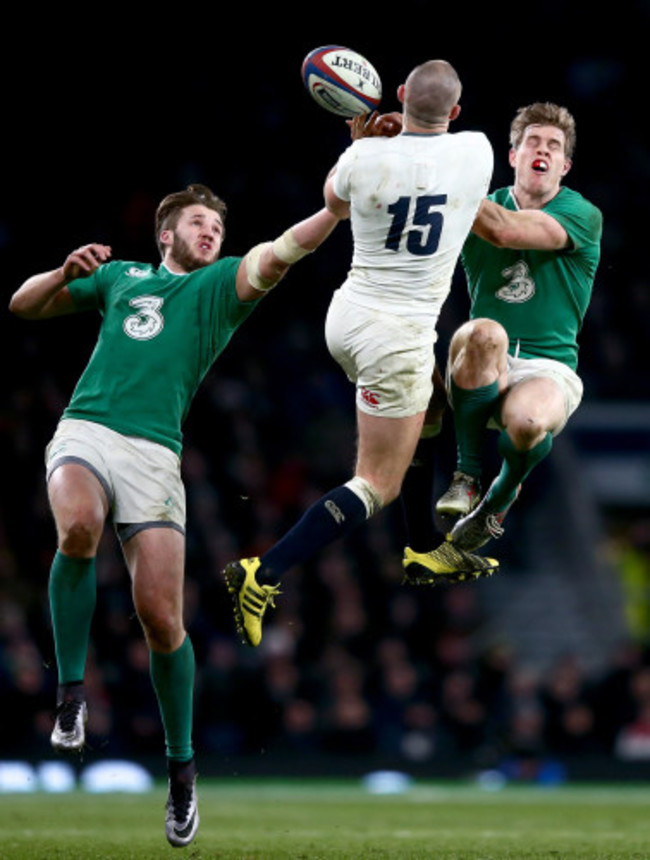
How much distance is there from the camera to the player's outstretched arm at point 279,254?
24.4 feet

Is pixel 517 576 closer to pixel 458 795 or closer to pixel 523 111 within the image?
pixel 458 795

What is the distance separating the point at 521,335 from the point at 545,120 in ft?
3.46

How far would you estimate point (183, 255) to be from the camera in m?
7.93

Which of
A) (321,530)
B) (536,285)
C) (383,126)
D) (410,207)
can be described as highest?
(383,126)

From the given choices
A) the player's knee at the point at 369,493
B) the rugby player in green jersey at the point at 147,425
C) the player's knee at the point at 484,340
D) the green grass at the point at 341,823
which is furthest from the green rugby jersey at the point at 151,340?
the green grass at the point at 341,823

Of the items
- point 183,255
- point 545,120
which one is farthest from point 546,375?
point 183,255

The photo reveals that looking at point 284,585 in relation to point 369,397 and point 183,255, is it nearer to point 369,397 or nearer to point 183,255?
point 183,255

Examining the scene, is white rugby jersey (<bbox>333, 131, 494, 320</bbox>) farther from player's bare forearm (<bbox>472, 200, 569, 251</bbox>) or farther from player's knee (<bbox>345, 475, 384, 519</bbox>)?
player's knee (<bbox>345, 475, 384, 519</bbox>)

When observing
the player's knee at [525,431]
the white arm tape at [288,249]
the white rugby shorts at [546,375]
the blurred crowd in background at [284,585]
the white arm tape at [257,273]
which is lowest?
the blurred crowd in background at [284,585]

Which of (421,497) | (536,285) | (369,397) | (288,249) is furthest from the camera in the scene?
(421,497)

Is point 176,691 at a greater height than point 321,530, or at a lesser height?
lesser

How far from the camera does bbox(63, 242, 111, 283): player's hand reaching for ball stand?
7.29m

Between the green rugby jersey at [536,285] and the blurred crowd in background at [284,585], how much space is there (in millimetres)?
5700

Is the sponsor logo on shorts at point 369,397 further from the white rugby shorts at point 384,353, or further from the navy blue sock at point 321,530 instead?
the navy blue sock at point 321,530
